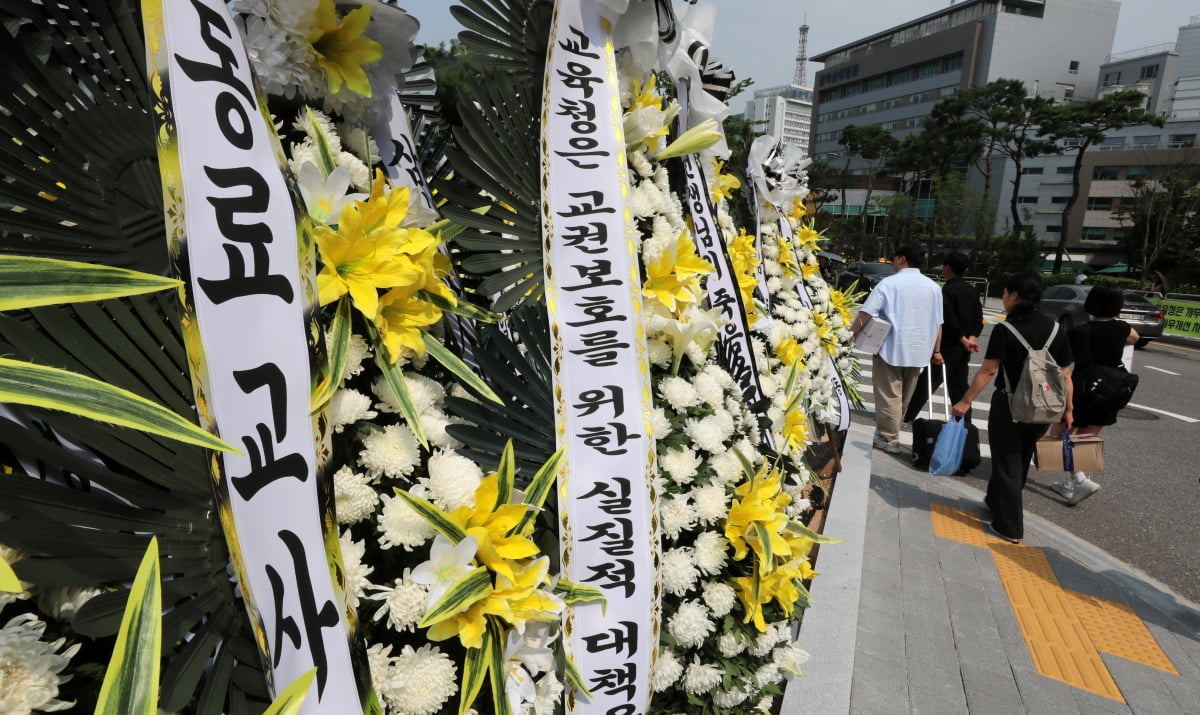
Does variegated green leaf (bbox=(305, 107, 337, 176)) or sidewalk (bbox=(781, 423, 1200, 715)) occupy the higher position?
variegated green leaf (bbox=(305, 107, 337, 176))

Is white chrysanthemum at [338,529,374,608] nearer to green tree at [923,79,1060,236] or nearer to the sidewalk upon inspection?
the sidewalk

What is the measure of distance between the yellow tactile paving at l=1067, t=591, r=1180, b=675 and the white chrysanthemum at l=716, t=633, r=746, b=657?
2433mm

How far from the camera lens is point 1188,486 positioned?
5.51 meters

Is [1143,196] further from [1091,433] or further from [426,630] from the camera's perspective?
[426,630]

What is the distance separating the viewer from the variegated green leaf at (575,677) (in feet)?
3.84

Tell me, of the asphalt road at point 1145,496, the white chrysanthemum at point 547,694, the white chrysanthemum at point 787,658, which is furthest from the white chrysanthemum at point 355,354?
the asphalt road at point 1145,496

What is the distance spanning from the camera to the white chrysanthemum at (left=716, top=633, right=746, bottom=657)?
Result: 1.44 m

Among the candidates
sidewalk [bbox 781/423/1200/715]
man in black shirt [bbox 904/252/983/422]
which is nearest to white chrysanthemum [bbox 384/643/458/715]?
sidewalk [bbox 781/423/1200/715]

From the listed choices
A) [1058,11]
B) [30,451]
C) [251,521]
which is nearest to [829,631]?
[251,521]

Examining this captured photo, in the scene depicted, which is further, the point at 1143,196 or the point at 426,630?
the point at 1143,196

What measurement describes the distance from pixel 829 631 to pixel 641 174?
1969 mm

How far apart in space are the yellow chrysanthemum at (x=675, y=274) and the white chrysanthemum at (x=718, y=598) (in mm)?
649

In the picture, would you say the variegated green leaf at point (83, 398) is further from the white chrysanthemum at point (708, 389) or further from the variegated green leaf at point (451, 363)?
the white chrysanthemum at point (708, 389)

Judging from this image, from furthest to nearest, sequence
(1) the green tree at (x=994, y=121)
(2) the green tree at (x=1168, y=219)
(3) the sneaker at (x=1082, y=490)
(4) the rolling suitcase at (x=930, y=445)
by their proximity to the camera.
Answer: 1. (1) the green tree at (x=994, y=121)
2. (2) the green tree at (x=1168, y=219)
3. (4) the rolling suitcase at (x=930, y=445)
4. (3) the sneaker at (x=1082, y=490)
